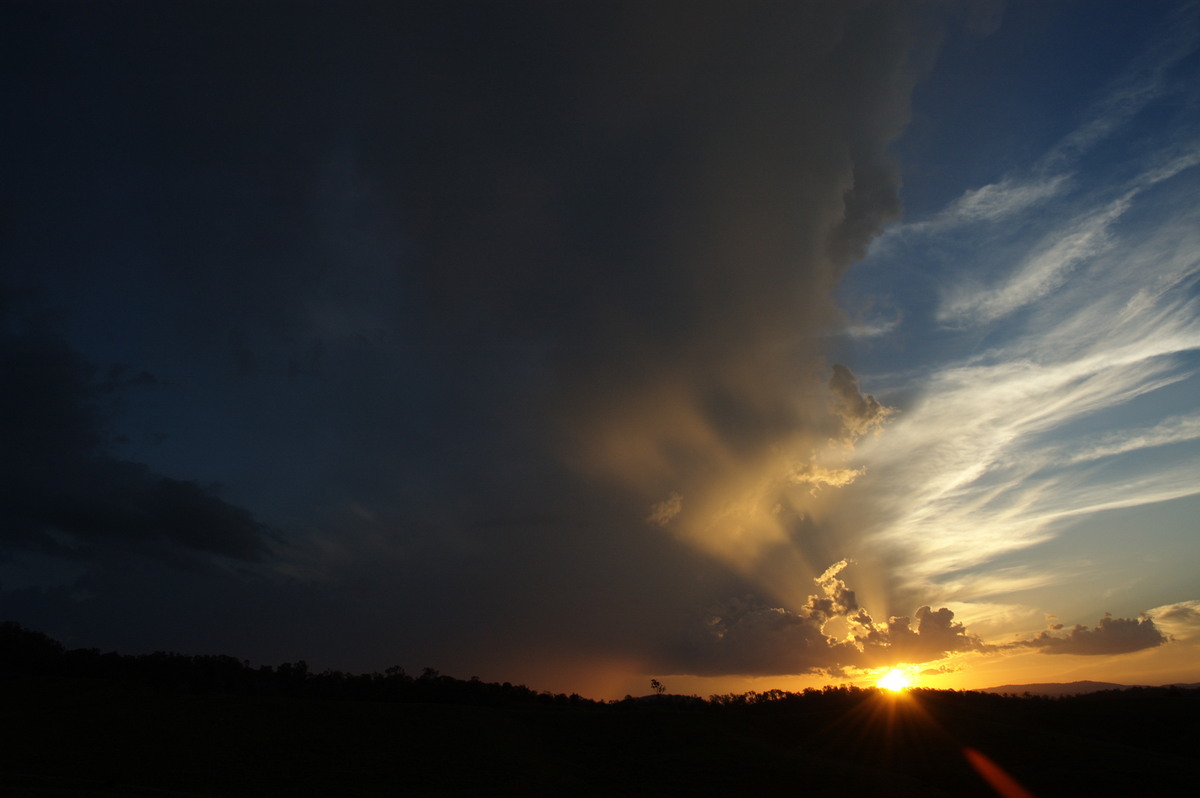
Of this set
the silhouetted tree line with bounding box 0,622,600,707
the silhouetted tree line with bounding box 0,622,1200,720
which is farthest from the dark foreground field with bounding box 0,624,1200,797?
the silhouetted tree line with bounding box 0,622,600,707

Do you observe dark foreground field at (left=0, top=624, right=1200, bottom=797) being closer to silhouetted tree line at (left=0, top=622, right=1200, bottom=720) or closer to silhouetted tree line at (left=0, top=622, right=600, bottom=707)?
silhouetted tree line at (left=0, top=622, right=1200, bottom=720)

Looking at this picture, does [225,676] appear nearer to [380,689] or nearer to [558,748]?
[380,689]

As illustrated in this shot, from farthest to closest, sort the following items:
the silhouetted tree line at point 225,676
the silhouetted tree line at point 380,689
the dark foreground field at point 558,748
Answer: the silhouetted tree line at point 225,676
the silhouetted tree line at point 380,689
the dark foreground field at point 558,748

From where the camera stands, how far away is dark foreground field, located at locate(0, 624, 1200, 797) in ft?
228

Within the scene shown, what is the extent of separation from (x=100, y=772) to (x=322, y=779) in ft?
67.1

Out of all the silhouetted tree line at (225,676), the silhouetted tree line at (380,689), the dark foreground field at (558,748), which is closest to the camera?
the dark foreground field at (558,748)

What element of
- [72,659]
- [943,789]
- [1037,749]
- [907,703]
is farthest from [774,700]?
[72,659]

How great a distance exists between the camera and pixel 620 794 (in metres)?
71.9

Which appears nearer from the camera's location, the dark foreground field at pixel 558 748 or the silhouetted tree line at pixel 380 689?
the dark foreground field at pixel 558 748

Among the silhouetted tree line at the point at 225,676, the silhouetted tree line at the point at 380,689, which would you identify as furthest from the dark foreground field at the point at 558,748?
the silhouetted tree line at the point at 225,676

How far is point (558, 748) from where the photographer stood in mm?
93750

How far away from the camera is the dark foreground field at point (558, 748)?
228ft

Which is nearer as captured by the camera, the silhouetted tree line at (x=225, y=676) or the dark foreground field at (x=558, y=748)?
the dark foreground field at (x=558, y=748)

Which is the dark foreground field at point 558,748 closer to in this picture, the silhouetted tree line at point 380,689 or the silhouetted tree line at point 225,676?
the silhouetted tree line at point 380,689
